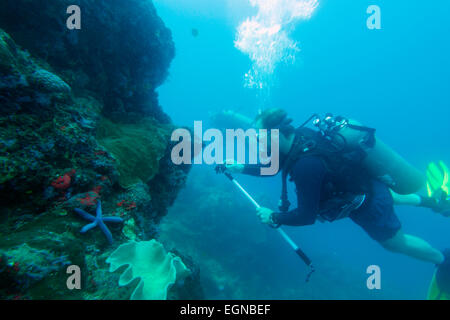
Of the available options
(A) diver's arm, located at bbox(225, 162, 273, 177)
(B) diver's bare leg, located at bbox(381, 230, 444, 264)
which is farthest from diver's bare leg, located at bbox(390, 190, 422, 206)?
(A) diver's arm, located at bbox(225, 162, 273, 177)

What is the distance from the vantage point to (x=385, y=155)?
4.69 m

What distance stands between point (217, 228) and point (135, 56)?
1321 cm

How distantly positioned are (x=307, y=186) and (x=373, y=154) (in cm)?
197

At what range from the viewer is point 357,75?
80312 millimetres

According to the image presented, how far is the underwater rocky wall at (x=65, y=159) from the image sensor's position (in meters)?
1.89

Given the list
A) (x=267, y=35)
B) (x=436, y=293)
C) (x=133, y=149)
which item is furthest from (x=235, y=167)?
(x=267, y=35)

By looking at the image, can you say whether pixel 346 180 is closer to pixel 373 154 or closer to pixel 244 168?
pixel 373 154

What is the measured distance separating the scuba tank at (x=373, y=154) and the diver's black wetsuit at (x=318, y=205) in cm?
31
